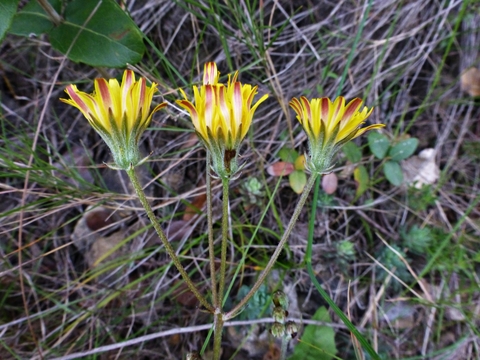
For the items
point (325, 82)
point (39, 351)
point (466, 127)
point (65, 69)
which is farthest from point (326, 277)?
point (65, 69)

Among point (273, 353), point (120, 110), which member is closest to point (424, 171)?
point (273, 353)

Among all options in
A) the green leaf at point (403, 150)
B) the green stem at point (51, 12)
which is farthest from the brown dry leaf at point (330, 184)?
the green stem at point (51, 12)

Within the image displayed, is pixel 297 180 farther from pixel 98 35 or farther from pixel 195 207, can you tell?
pixel 98 35

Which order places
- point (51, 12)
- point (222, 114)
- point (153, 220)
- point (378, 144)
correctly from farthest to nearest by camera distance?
point (378, 144) < point (51, 12) < point (153, 220) < point (222, 114)

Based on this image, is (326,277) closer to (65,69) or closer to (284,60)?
(284,60)

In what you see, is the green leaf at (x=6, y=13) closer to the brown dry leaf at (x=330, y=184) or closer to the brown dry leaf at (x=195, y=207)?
the brown dry leaf at (x=195, y=207)

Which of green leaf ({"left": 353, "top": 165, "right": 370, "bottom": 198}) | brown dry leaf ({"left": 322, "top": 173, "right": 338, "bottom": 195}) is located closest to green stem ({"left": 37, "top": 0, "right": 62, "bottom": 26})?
brown dry leaf ({"left": 322, "top": 173, "right": 338, "bottom": 195})

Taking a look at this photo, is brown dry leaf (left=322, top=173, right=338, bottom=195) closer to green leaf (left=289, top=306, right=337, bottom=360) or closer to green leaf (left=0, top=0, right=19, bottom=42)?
green leaf (left=289, top=306, right=337, bottom=360)
